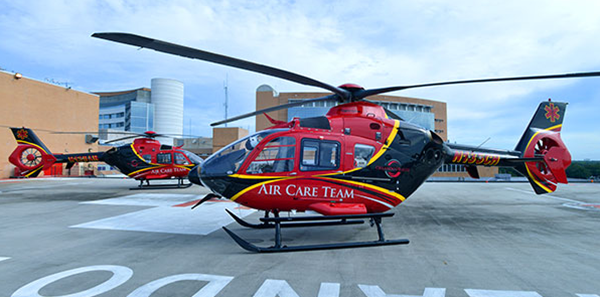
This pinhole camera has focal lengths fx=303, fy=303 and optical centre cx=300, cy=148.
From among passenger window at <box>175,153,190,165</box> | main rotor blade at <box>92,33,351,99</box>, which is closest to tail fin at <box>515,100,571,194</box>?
main rotor blade at <box>92,33,351,99</box>

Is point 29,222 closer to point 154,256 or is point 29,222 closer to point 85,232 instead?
point 85,232

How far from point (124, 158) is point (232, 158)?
501 inches

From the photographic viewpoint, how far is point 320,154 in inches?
242

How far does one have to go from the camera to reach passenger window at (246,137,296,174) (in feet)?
19.3

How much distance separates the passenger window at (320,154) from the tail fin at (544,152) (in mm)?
6919

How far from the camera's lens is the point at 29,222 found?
316 inches

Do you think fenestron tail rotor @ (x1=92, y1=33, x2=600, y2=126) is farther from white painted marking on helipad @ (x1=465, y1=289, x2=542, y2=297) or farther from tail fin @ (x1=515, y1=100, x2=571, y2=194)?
tail fin @ (x1=515, y1=100, x2=571, y2=194)

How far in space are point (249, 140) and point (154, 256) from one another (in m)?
2.66

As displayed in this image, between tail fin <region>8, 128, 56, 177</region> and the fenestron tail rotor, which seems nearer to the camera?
the fenestron tail rotor

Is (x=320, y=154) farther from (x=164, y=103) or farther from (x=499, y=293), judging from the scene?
(x=164, y=103)

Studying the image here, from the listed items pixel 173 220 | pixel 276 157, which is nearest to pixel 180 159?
pixel 173 220

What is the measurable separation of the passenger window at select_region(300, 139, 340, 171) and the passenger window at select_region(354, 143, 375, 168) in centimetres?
41

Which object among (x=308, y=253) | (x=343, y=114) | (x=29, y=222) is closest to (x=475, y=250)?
(x=308, y=253)

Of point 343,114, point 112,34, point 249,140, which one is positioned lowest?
→ point 249,140
